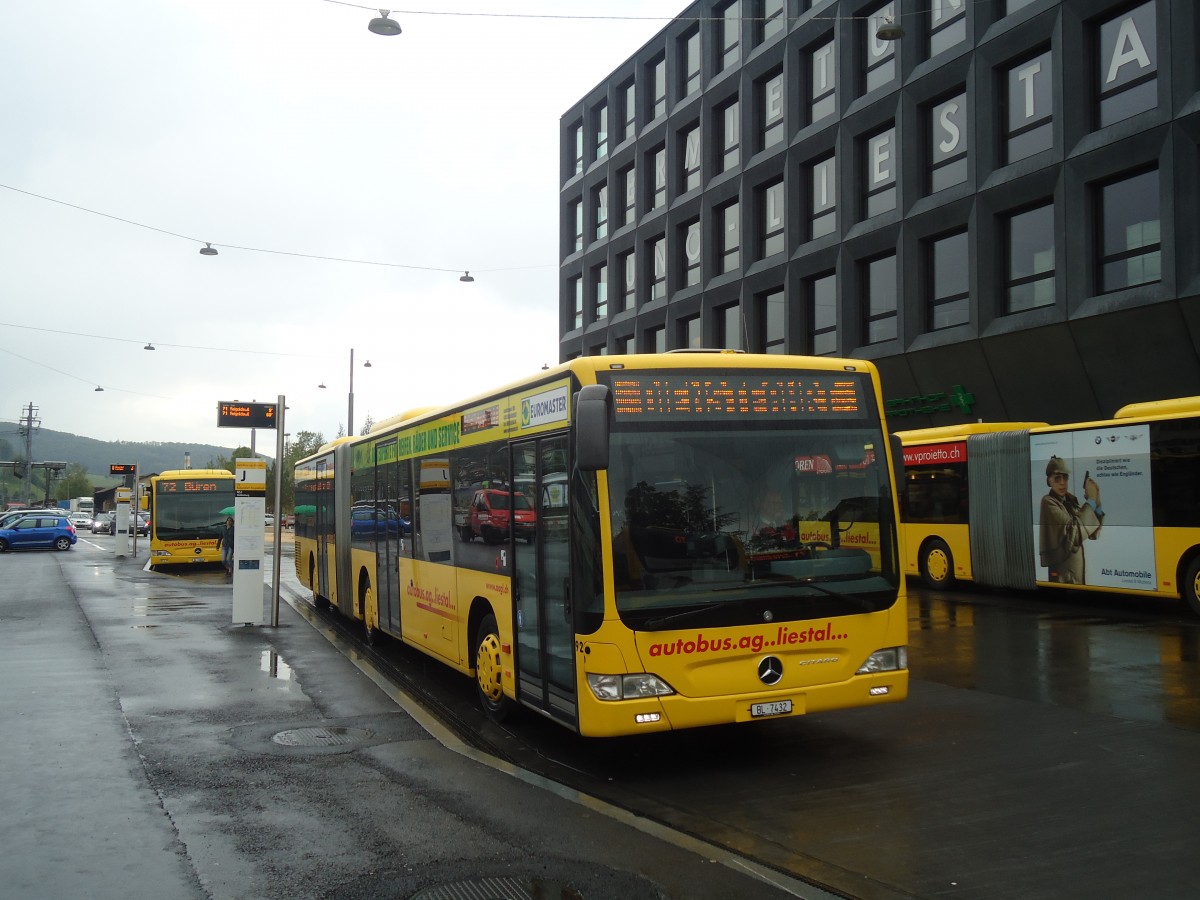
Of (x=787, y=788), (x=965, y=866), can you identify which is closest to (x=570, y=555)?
(x=787, y=788)

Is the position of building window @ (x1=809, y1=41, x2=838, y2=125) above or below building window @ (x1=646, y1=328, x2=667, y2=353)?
above

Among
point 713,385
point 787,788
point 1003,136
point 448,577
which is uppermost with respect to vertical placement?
point 1003,136

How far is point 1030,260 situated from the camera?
77.7ft

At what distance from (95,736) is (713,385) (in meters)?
5.41

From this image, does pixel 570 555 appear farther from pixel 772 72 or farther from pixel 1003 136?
pixel 772 72

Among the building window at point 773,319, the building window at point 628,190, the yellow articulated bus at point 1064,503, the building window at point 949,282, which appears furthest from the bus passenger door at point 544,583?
the building window at point 628,190

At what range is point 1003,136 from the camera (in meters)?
24.3

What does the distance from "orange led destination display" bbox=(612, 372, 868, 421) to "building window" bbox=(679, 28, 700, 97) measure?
98.7 feet

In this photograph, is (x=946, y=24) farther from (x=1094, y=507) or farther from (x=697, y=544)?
(x=697, y=544)

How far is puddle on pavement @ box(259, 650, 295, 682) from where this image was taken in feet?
37.0

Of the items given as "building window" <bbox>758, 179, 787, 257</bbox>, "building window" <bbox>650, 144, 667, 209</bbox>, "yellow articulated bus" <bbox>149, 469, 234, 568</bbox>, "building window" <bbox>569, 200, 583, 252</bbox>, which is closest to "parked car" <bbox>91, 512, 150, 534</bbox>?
"building window" <bbox>569, 200, 583, 252</bbox>

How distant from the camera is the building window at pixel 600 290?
41469 millimetres

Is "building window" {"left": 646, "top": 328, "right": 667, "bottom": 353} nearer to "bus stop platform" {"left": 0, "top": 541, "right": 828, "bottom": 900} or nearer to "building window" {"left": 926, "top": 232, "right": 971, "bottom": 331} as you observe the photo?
"building window" {"left": 926, "top": 232, "right": 971, "bottom": 331}

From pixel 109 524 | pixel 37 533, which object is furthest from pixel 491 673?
pixel 109 524
